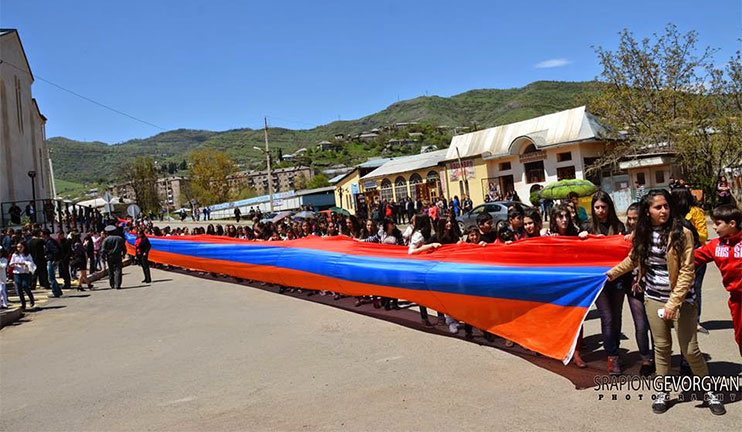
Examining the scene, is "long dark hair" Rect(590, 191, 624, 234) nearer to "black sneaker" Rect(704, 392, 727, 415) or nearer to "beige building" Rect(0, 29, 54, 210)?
"black sneaker" Rect(704, 392, 727, 415)

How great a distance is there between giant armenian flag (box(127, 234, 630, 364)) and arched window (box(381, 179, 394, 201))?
39.4 meters

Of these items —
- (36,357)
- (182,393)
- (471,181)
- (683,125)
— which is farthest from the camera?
(471,181)

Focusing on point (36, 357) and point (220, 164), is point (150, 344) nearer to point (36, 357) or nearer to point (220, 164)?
point (36, 357)

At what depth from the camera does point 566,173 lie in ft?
120

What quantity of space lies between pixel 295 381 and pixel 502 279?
8.27ft

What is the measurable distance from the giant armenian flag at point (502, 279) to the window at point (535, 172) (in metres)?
29.8

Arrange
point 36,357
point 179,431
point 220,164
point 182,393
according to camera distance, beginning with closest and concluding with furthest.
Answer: point 179,431 → point 182,393 → point 36,357 → point 220,164

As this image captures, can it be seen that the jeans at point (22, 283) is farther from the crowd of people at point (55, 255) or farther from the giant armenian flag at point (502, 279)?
the giant armenian flag at point (502, 279)

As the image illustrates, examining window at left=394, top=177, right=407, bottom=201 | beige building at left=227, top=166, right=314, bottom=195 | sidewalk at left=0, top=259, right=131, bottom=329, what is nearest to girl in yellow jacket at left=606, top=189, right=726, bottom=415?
sidewalk at left=0, top=259, right=131, bottom=329

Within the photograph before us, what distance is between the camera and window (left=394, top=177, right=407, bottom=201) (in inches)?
1903

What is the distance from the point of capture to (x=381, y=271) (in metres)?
8.84

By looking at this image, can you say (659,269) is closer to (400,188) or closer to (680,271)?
(680,271)

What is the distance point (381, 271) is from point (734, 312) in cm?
485

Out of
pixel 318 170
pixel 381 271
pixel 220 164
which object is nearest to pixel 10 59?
pixel 381 271
